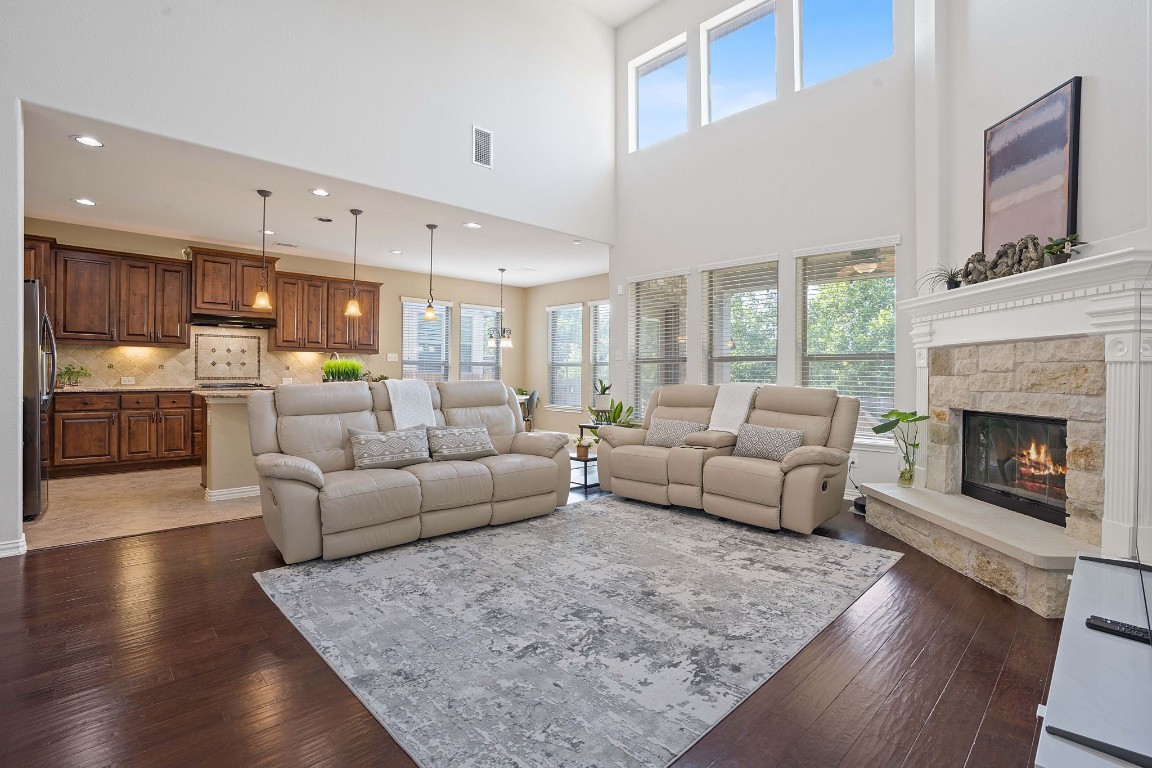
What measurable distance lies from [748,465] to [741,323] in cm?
234

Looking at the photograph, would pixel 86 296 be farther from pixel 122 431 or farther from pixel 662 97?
pixel 662 97

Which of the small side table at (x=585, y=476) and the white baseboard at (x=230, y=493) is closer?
the white baseboard at (x=230, y=493)

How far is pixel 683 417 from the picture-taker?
5.28 metres

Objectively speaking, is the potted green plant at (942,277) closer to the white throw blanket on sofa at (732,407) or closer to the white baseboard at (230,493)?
the white throw blanket on sofa at (732,407)

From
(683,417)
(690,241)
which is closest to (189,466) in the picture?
(683,417)

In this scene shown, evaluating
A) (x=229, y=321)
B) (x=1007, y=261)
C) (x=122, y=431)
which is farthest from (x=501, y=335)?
(x=1007, y=261)

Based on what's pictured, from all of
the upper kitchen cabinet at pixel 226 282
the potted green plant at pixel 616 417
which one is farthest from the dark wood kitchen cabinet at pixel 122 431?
the potted green plant at pixel 616 417

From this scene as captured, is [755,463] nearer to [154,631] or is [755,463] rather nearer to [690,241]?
[690,241]

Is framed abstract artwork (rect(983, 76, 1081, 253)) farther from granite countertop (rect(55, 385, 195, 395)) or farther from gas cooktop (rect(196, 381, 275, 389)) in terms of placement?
granite countertop (rect(55, 385, 195, 395))

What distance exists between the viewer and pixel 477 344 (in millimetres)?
10180

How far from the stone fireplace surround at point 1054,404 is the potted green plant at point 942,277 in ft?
0.53

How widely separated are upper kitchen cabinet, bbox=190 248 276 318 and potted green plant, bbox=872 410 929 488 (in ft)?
23.9

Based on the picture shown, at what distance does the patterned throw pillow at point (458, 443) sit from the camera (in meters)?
4.35

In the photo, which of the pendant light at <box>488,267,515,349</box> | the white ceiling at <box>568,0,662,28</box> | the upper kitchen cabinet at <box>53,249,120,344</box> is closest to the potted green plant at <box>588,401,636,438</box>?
the pendant light at <box>488,267,515,349</box>
